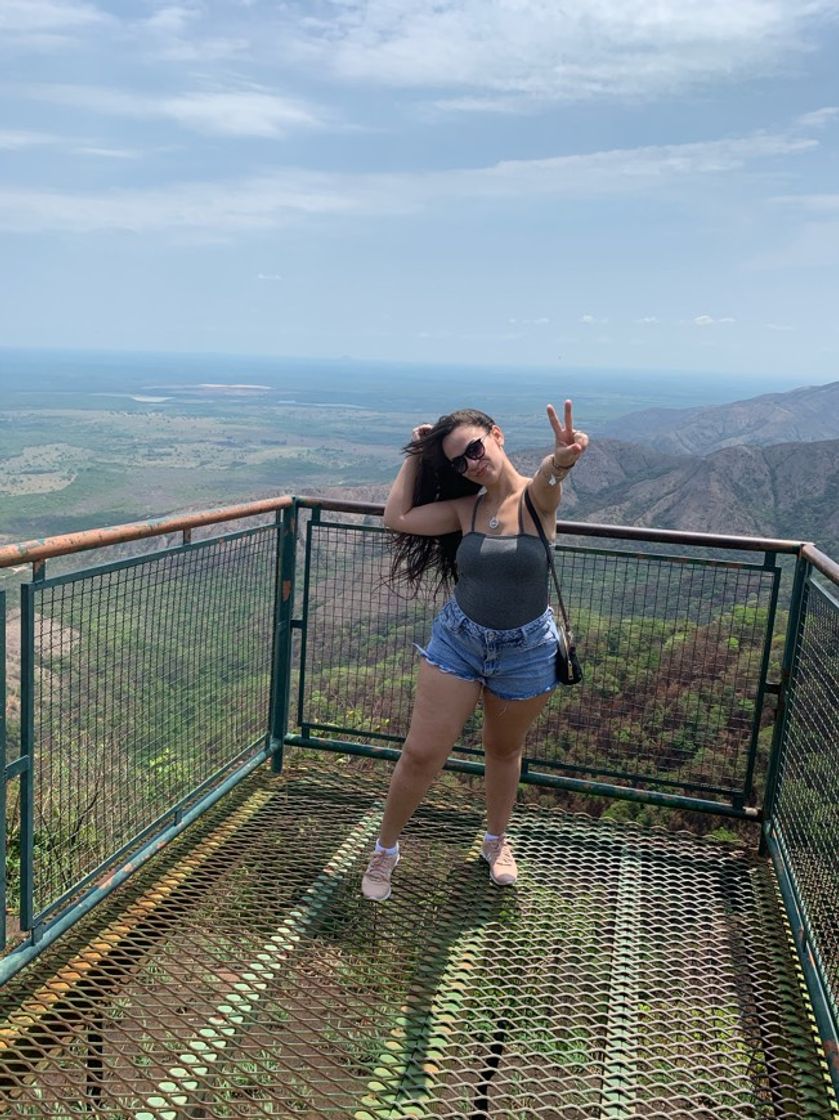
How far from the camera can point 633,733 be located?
4227 mm

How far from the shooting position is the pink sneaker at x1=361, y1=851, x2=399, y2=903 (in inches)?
132

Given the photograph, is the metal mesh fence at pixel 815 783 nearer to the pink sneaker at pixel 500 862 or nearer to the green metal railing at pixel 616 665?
the green metal railing at pixel 616 665

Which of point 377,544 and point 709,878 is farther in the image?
point 377,544

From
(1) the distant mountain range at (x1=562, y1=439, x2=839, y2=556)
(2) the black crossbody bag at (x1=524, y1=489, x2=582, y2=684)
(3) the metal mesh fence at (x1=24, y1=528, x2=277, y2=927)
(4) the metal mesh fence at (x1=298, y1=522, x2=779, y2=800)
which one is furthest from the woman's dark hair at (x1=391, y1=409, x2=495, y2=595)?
(1) the distant mountain range at (x1=562, y1=439, x2=839, y2=556)

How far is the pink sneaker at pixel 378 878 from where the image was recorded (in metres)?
3.36

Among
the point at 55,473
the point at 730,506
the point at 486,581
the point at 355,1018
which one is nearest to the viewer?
the point at 355,1018

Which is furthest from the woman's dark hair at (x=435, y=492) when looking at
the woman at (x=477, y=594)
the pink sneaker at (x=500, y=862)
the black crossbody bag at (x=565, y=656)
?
the pink sneaker at (x=500, y=862)

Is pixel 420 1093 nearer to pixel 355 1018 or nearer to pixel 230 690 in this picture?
pixel 355 1018

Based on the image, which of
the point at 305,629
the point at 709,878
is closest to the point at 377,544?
the point at 305,629

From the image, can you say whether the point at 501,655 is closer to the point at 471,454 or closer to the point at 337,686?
the point at 471,454

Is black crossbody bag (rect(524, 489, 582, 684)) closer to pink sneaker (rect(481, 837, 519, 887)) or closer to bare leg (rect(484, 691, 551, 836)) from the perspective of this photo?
bare leg (rect(484, 691, 551, 836))

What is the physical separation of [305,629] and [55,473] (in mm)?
135729

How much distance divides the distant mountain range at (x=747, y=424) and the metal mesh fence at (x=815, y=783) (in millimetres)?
100829

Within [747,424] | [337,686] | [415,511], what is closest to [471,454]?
[415,511]
